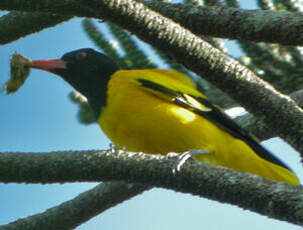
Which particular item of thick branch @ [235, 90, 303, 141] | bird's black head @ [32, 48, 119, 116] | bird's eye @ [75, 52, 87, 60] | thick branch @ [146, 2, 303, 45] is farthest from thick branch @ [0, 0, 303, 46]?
bird's eye @ [75, 52, 87, 60]

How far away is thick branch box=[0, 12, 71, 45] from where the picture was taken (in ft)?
11.9

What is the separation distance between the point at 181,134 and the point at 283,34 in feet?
4.57

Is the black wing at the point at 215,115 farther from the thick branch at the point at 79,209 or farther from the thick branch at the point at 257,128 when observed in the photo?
the thick branch at the point at 79,209

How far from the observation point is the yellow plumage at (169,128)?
393 cm

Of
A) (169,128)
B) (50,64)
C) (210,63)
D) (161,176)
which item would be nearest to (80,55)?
(50,64)

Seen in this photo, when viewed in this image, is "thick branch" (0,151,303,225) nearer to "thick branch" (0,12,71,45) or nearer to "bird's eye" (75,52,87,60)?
"thick branch" (0,12,71,45)

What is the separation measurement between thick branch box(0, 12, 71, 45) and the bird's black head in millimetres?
983

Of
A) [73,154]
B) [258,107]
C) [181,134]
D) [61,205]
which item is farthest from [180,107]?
[73,154]

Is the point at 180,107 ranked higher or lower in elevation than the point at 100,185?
higher

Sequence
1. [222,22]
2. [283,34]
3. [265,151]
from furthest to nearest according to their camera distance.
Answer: [265,151] < [222,22] < [283,34]

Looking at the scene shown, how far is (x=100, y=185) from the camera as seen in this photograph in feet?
11.4

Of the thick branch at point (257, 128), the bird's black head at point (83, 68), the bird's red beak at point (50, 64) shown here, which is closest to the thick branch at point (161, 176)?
the thick branch at point (257, 128)

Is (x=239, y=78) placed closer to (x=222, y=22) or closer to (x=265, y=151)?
(x=222, y=22)

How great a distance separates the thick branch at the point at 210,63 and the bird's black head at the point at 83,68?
7.47 feet
